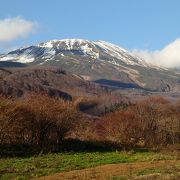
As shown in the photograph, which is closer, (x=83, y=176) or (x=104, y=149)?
(x=83, y=176)

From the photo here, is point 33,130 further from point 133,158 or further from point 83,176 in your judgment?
point 83,176

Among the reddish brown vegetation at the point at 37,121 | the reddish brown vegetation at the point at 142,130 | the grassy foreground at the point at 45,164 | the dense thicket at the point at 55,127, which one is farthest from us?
the reddish brown vegetation at the point at 142,130

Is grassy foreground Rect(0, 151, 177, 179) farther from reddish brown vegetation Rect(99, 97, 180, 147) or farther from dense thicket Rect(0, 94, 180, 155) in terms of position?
reddish brown vegetation Rect(99, 97, 180, 147)

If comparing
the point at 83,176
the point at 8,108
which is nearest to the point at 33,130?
the point at 8,108

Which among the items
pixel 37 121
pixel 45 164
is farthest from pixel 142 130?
pixel 45 164

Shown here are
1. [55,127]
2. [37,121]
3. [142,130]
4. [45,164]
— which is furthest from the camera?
[142,130]

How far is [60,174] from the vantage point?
25938mm

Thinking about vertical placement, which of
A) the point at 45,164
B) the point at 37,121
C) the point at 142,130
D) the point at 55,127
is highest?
the point at 142,130

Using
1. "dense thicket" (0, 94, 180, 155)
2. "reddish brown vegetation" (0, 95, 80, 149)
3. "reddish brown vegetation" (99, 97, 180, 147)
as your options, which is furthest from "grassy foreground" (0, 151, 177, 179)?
"reddish brown vegetation" (99, 97, 180, 147)

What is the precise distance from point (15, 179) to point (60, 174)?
362cm

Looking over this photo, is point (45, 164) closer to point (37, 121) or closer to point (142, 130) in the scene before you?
point (37, 121)

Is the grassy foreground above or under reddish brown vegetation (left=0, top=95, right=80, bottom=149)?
under

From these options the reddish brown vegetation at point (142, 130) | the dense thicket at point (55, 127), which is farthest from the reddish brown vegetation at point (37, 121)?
the reddish brown vegetation at point (142, 130)

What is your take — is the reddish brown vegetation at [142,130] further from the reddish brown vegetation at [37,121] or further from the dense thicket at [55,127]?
the reddish brown vegetation at [37,121]
